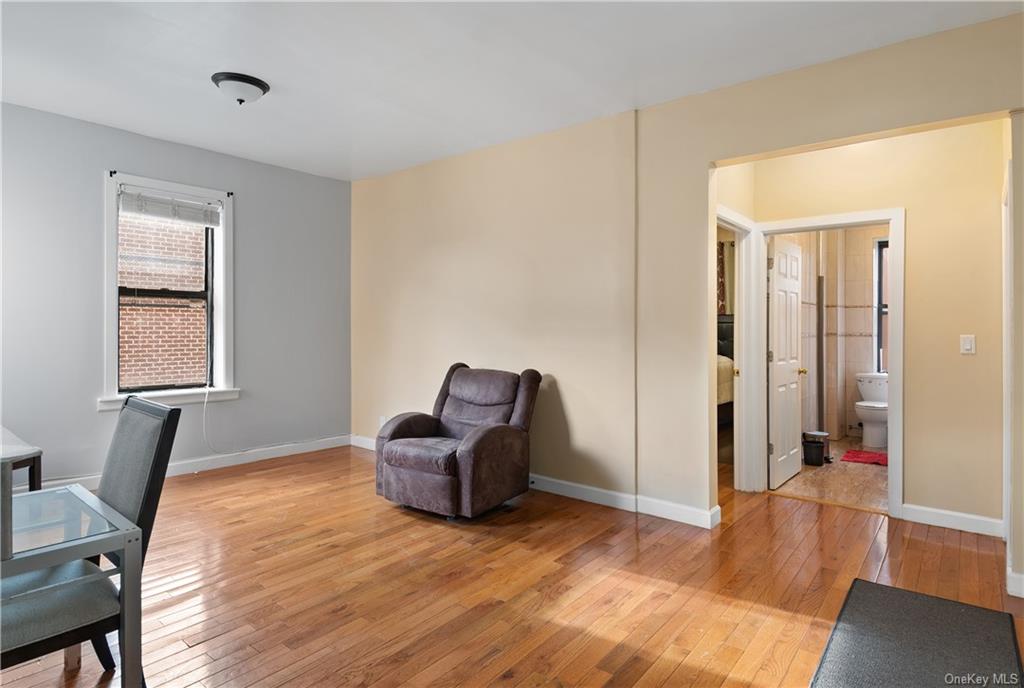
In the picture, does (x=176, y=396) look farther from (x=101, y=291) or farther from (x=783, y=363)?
(x=783, y=363)

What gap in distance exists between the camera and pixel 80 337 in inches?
163

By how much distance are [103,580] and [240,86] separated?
9.04 ft

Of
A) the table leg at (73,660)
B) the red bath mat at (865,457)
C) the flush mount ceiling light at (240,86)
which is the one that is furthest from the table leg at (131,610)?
the red bath mat at (865,457)

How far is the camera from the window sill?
4.25m

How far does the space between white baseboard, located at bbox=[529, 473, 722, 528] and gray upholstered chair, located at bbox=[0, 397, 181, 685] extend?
2.83 m

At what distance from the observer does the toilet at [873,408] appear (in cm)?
583

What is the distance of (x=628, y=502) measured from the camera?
12.7 feet

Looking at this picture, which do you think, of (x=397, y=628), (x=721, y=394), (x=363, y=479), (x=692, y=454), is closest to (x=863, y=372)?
(x=721, y=394)

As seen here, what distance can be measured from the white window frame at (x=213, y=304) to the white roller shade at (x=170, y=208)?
48 mm

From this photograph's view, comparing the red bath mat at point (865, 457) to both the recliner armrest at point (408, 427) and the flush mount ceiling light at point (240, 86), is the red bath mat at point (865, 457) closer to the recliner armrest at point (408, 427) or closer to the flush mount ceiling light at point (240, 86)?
the recliner armrest at point (408, 427)

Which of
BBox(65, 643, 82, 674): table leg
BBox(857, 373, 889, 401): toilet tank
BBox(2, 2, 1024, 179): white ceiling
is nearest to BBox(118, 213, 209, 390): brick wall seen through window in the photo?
BBox(2, 2, 1024, 179): white ceiling

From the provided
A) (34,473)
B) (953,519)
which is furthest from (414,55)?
(953,519)

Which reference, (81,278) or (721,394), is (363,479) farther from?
(721,394)

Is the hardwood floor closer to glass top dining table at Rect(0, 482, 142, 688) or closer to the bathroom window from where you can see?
glass top dining table at Rect(0, 482, 142, 688)
